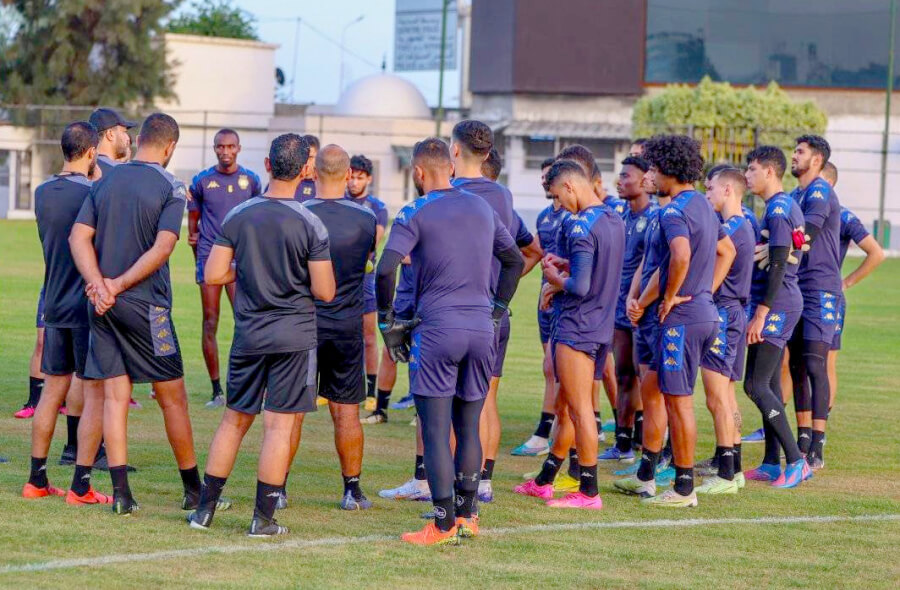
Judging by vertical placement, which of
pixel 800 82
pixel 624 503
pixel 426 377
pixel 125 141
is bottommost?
pixel 624 503

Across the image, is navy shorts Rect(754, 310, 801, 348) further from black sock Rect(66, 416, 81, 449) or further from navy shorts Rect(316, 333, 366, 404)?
black sock Rect(66, 416, 81, 449)

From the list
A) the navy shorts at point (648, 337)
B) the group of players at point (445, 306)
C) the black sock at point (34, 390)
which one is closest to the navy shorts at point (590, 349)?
the group of players at point (445, 306)

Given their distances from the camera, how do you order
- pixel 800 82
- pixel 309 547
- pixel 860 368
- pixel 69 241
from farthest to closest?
pixel 800 82 < pixel 860 368 < pixel 69 241 < pixel 309 547

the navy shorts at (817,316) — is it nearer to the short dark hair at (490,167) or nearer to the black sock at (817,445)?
the black sock at (817,445)

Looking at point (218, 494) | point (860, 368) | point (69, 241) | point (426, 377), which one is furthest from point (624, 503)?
point (860, 368)

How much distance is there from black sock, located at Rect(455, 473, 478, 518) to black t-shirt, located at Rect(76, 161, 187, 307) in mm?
2035

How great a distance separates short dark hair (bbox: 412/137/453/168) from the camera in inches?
265

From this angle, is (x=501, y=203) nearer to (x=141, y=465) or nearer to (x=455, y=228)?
(x=455, y=228)

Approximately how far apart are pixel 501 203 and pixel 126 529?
2.87 m

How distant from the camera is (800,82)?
50719 mm

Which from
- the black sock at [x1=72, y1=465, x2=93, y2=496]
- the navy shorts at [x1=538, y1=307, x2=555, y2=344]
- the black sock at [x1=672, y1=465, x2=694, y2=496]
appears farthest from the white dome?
the black sock at [x1=72, y1=465, x2=93, y2=496]

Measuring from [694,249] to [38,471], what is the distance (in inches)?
162

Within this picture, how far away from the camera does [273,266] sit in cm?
654

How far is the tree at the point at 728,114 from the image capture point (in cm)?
4253
